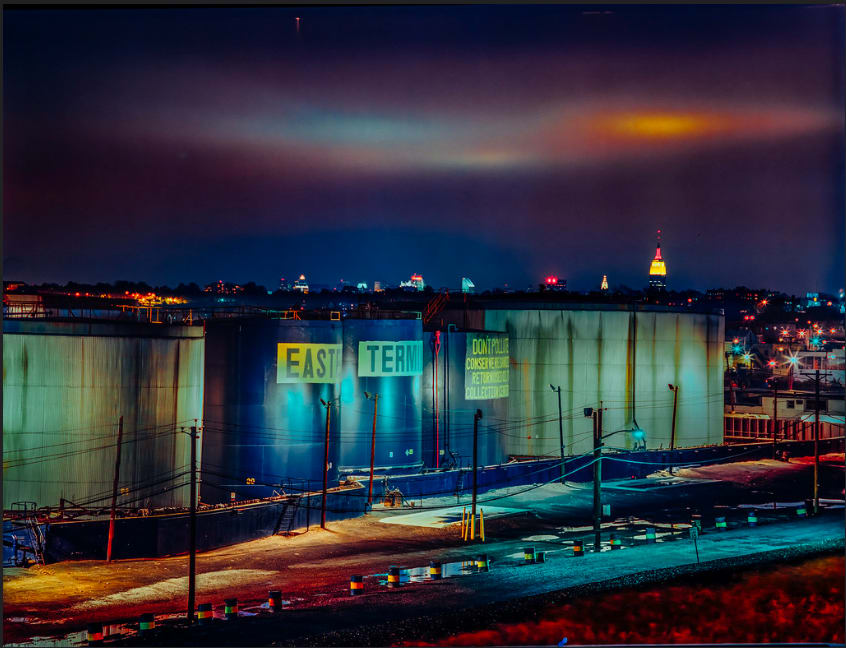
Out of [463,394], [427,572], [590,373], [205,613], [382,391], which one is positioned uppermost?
[590,373]

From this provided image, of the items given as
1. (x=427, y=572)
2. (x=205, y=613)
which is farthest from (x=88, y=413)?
(x=427, y=572)

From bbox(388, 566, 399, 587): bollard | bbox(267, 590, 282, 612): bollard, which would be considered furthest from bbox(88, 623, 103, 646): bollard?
bbox(388, 566, 399, 587): bollard

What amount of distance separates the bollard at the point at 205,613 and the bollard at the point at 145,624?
4.00 feet

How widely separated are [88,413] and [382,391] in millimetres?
12258

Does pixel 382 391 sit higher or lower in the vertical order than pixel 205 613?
higher

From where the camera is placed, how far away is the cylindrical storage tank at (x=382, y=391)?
1473 inches

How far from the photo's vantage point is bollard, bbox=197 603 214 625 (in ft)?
67.2

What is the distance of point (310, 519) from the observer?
33.0m

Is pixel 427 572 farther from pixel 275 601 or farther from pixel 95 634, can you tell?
pixel 95 634

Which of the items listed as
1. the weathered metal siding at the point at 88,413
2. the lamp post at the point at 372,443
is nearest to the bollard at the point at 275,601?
the weathered metal siding at the point at 88,413

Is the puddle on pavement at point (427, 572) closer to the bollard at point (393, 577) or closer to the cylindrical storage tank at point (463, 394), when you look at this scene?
the bollard at point (393, 577)

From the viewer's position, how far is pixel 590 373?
49844 mm

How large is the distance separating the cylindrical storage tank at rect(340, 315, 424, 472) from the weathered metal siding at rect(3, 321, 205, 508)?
A: 740 centimetres

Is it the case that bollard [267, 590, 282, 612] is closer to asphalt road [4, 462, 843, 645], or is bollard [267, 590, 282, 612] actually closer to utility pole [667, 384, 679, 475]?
asphalt road [4, 462, 843, 645]
